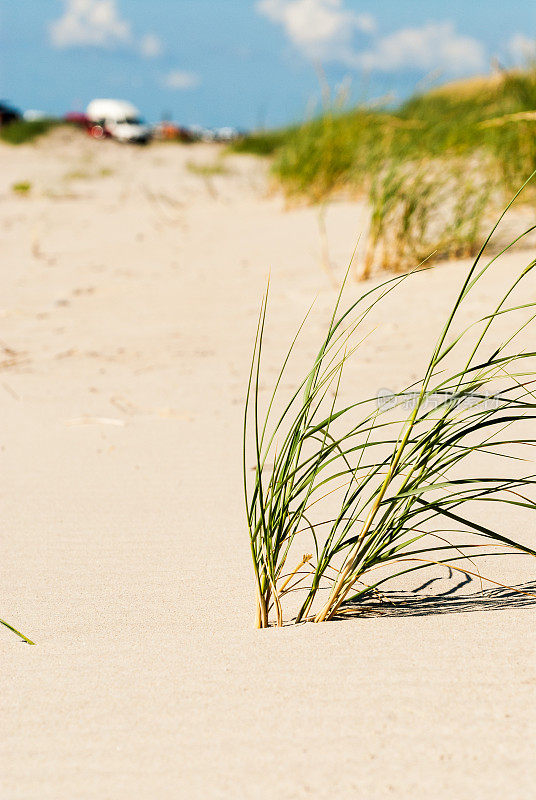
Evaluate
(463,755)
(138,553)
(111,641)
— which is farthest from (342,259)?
(463,755)

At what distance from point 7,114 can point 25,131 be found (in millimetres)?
4729

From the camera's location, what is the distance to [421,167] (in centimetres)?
448

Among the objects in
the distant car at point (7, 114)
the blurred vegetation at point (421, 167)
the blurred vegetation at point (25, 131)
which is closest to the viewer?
the blurred vegetation at point (421, 167)

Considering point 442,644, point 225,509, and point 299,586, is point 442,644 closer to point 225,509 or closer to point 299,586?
point 299,586

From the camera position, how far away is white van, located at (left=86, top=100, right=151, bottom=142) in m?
21.5

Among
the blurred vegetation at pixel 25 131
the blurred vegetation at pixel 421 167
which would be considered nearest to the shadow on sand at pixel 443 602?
the blurred vegetation at pixel 421 167

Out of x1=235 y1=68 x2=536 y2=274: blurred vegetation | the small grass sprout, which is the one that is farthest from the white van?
x1=235 y1=68 x2=536 y2=274: blurred vegetation

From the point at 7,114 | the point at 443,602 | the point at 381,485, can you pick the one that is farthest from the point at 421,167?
the point at 7,114

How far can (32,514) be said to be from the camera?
7.13ft

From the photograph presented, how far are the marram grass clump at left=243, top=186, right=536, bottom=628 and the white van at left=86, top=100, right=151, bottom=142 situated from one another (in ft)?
62.2

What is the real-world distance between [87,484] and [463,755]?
1446 mm

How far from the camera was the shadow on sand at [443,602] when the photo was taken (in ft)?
5.17

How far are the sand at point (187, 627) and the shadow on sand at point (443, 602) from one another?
0.04 m

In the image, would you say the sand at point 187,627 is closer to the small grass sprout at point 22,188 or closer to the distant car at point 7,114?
the small grass sprout at point 22,188
